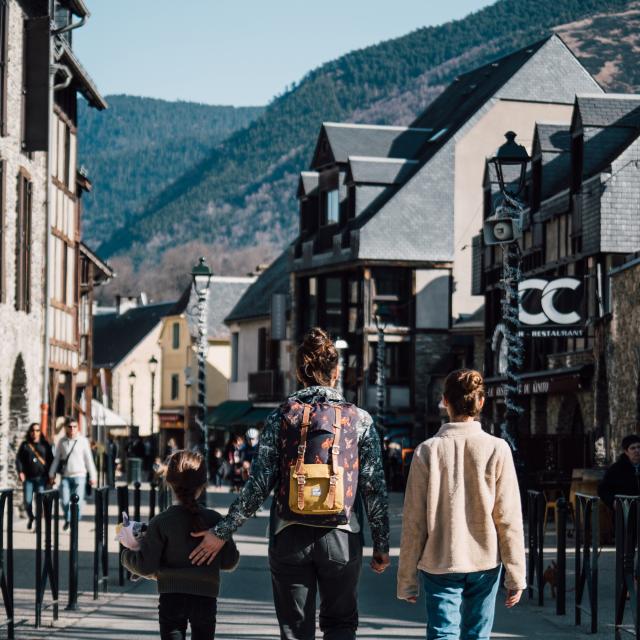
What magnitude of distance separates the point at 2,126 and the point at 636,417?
1127 cm

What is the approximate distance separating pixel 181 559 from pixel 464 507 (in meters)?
1.37

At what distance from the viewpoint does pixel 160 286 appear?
15225 cm

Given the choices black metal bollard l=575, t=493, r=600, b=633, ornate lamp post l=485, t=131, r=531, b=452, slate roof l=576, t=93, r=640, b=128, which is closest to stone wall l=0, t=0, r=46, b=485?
slate roof l=576, t=93, r=640, b=128

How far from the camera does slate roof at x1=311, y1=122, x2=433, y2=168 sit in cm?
5250

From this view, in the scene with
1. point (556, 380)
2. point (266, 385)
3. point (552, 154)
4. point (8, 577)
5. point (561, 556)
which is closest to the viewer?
point (8, 577)

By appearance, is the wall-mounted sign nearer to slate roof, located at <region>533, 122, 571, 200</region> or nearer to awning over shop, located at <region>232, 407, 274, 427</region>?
slate roof, located at <region>533, 122, 571, 200</region>

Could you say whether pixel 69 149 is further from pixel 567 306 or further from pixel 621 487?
pixel 621 487

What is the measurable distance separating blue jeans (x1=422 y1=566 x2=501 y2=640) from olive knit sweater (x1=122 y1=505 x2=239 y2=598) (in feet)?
3.38

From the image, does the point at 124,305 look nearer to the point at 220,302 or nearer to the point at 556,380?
the point at 220,302

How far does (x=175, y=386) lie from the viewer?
79312 mm

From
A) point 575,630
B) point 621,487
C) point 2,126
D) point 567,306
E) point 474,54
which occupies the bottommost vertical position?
point 575,630

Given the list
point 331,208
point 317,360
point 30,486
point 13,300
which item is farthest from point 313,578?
point 331,208

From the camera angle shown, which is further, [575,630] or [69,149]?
[69,149]

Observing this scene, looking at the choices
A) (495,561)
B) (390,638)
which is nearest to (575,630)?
(390,638)
